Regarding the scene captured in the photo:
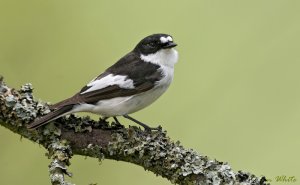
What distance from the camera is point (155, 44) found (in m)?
3.74

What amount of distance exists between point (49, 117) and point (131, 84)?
0.74m

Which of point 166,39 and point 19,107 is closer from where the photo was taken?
point 19,107

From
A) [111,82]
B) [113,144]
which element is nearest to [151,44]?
[111,82]

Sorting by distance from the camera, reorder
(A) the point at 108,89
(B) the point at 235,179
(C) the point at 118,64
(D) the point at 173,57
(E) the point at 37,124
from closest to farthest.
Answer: (B) the point at 235,179 < (E) the point at 37,124 < (A) the point at 108,89 < (C) the point at 118,64 < (D) the point at 173,57

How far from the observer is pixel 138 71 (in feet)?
11.5

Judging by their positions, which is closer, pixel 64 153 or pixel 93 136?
pixel 64 153

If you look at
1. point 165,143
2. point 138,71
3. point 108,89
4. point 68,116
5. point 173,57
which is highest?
point 173,57

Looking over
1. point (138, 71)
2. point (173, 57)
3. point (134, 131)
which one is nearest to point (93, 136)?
point (134, 131)

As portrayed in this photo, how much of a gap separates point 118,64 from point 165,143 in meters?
0.91

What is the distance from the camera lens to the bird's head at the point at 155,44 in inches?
144

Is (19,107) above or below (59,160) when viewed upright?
above

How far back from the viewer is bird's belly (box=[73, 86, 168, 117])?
3.26 m

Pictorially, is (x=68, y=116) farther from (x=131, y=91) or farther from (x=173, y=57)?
(x=173, y=57)

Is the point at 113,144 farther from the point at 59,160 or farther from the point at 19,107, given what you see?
the point at 19,107
